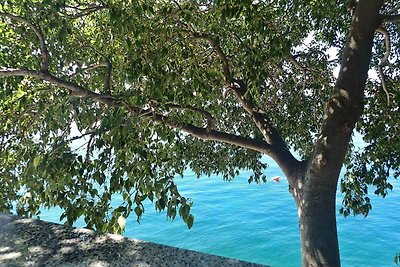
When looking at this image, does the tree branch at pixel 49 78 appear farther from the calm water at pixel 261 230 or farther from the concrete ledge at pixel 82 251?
the calm water at pixel 261 230

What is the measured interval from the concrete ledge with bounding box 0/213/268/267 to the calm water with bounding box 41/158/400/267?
9.63 m

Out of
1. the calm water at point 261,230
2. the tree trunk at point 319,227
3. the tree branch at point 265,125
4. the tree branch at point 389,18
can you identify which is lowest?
the calm water at point 261,230

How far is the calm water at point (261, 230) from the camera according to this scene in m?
11.4

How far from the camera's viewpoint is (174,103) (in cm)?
356

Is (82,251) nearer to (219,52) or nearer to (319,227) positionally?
(319,227)

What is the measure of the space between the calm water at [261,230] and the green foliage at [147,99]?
6.64 meters

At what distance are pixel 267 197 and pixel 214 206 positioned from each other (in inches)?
107

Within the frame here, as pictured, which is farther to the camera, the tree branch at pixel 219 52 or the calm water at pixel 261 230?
the calm water at pixel 261 230

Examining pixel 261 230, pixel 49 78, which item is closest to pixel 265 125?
pixel 49 78

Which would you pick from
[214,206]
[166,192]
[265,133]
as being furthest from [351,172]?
[214,206]

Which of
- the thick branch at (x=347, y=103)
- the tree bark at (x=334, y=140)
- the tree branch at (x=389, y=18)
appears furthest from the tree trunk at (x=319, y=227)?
the tree branch at (x=389, y=18)

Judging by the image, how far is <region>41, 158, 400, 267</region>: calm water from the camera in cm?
1135

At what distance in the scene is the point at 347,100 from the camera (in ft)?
10.2

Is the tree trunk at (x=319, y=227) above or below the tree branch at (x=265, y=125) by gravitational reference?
below
